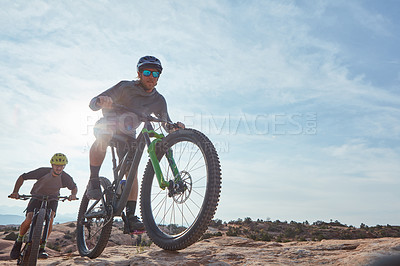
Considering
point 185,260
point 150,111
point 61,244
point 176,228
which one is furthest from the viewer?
point 61,244

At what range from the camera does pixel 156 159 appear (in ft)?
15.4

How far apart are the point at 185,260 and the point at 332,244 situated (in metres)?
2.63

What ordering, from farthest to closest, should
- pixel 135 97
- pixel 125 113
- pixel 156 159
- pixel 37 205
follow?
pixel 37 205
pixel 135 97
pixel 125 113
pixel 156 159

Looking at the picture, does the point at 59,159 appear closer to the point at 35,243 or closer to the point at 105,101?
the point at 35,243

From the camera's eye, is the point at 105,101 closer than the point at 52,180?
Yes

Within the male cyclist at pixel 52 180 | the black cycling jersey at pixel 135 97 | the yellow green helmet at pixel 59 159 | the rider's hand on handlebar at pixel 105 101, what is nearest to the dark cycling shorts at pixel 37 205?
the male cyclist at pixel 52 180

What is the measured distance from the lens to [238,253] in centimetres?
488

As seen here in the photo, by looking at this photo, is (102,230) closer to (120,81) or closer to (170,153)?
(170,153)

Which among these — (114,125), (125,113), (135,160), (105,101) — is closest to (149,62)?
(125,113)

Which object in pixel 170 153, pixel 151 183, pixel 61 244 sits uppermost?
pixel 170 153

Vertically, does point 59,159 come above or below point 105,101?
below

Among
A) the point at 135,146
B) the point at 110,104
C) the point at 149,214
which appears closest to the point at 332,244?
the point at 149,214

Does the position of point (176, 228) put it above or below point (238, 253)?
above

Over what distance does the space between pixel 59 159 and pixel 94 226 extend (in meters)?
1.93
